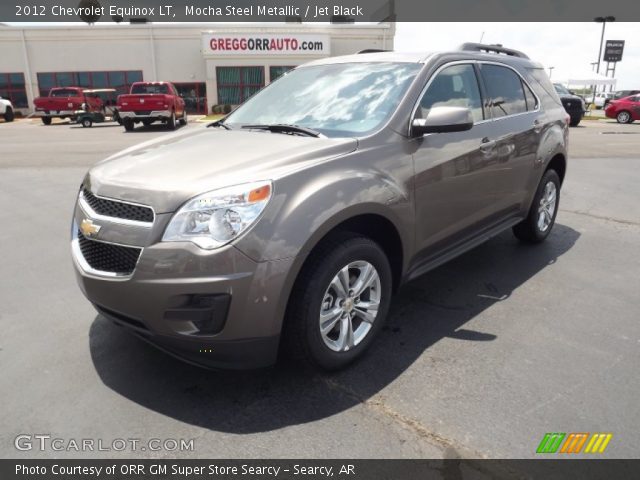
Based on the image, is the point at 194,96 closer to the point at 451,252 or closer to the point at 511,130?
the point at 511,130

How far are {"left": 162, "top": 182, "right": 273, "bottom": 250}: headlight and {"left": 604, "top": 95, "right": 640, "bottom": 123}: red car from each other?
97.0ft

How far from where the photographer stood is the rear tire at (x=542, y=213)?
5.14m

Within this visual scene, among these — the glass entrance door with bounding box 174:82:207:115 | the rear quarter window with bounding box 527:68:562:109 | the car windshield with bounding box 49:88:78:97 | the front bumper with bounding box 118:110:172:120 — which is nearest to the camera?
the rear quarter window with bounding box 527:68:562:109

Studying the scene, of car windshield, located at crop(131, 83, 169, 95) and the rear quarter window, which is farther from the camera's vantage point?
car windshield, located at crop(131, 83, 169, 95)

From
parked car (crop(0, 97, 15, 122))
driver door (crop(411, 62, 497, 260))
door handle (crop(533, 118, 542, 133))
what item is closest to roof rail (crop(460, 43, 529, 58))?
driver door (crop(411, 62, 497, 260))

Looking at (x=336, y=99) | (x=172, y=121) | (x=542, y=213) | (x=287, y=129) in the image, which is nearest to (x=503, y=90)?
(x=542, y=213)

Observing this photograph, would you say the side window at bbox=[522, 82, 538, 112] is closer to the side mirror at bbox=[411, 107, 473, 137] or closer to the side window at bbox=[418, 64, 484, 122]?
the side window at bbox=[418, 64, 484, 122]

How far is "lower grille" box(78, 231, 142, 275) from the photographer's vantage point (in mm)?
2570

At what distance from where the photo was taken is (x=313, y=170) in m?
2.75

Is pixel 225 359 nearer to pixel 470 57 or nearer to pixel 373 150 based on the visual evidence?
pixel 373 150

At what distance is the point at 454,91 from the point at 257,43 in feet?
104

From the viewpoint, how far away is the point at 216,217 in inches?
97.5

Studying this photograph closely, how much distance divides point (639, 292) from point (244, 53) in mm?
32415

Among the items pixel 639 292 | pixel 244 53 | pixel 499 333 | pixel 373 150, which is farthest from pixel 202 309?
pixel 244 53
